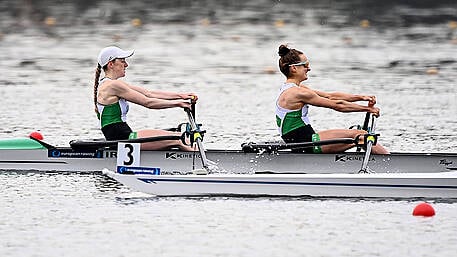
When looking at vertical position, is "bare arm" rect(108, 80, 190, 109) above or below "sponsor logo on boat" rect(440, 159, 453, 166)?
above

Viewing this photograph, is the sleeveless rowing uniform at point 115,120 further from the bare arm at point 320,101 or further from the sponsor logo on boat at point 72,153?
the bare arm at point 320,101

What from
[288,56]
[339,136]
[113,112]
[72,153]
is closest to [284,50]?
[288,56]

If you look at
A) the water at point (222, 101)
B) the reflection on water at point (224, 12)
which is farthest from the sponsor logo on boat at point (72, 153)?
the reflection on water at point (224, 12)

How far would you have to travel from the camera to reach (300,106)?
47.2 ft

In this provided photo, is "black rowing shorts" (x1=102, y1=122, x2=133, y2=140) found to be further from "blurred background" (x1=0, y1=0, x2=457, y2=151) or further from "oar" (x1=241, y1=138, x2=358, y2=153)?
"blurred background" (x1=0, y1=0, x2=457, y2=151)

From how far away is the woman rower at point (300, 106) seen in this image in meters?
14.3

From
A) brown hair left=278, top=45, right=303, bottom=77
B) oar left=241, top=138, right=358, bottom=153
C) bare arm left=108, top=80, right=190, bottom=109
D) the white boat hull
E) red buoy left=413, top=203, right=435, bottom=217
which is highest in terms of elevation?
brown hair left=278, top=45, right=303, bottom=77

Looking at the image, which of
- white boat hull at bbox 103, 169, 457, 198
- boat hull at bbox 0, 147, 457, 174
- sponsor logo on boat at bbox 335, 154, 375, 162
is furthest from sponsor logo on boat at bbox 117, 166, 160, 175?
sponsor logo on boat at bbox 335, 154, 375, 162

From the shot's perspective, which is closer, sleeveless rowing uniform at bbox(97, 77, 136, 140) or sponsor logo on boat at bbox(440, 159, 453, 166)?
sponsor logo on boat at bbox(440, 159, 453, 166)

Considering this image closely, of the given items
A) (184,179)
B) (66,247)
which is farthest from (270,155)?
(66,247)

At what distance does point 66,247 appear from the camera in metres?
11.5

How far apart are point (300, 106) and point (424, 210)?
2.21m

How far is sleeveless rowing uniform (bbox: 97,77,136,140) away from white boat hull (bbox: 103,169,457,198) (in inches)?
55.0

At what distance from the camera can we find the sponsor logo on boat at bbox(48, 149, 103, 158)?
14.9m
